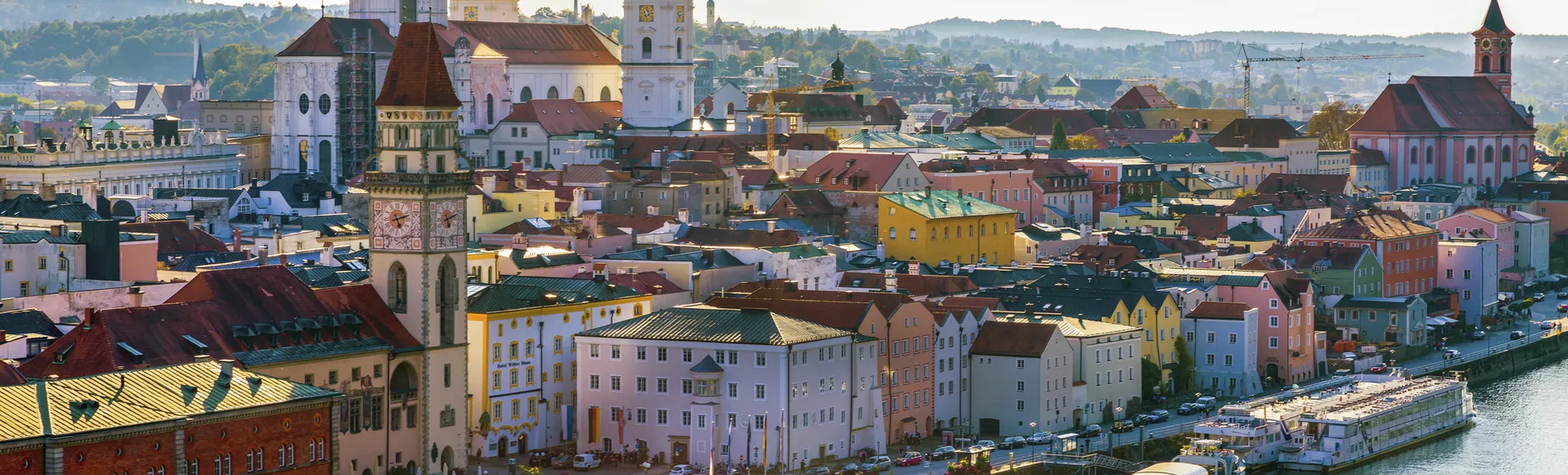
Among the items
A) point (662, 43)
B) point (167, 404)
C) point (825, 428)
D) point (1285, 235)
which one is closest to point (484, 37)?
point (662, 43)

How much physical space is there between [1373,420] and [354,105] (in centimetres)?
5095

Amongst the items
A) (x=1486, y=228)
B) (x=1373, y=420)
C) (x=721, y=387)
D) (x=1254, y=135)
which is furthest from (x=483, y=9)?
(x=721, y=387)

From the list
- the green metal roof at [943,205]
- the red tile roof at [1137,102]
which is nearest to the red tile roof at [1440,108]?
the red tile roof at [1137,102]

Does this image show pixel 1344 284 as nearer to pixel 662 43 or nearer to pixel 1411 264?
pixel 1411 264

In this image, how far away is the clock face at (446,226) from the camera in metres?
53.8

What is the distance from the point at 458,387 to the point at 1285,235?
1921 inches

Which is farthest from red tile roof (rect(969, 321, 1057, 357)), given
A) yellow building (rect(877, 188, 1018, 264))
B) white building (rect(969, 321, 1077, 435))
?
yellow building (rect(877, 188, 1018, 264))

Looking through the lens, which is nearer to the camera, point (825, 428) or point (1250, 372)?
point (825, 428)

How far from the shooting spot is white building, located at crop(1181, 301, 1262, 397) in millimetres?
70500

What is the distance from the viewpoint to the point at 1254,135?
12925 cm

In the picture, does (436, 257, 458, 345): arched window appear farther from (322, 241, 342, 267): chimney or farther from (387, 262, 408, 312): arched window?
(322, 241, 342, 267): chimney

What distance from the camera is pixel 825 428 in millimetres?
56531

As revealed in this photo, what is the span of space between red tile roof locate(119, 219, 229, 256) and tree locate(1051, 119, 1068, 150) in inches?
2236

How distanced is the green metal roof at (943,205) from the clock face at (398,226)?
28.2 meters
